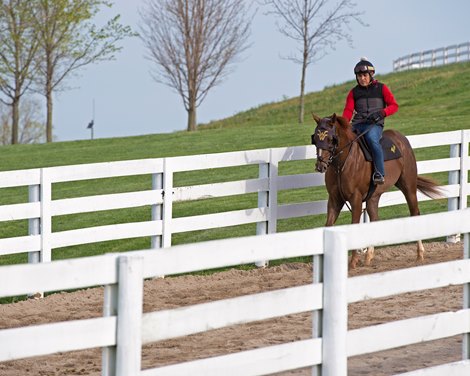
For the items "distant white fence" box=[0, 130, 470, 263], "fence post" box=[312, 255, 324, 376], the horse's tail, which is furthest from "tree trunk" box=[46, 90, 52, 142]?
"fence post" box=[312, 255, 324, 376]

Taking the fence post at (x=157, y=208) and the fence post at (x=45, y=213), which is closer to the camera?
the fence post at (x=45, y=213)

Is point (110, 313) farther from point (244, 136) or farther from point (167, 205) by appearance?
point (244, 136)

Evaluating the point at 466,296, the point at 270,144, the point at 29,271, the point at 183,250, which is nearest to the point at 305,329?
the point at 466,296

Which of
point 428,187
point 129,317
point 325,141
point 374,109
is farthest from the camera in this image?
point 428,187

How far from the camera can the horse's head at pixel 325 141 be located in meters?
13.1

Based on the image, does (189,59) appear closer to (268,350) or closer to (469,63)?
(469,63)

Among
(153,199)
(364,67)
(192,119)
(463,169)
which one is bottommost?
(153,199)

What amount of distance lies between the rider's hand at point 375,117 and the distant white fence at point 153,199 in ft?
4.85

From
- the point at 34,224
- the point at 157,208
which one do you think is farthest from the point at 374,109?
the point at 34,224

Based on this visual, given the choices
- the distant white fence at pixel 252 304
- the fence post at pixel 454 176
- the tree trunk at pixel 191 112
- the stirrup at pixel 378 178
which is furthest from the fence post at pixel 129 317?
the tree trunk at pixel 191 112

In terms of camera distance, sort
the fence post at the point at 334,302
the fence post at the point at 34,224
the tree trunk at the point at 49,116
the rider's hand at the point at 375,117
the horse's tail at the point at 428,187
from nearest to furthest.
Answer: the fence post at the point at 334,302
the fence post at the point at 34,224
the rider's hand at the point at 375,117
the horse's tail at the point at 428,187
the tree trunk at the point at 49,116

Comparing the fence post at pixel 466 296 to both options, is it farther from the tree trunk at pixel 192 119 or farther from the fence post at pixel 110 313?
the tree trunk at pixel 192 119

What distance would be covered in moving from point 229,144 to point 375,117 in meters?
15.9

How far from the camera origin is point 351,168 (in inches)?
536
